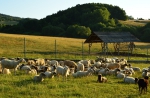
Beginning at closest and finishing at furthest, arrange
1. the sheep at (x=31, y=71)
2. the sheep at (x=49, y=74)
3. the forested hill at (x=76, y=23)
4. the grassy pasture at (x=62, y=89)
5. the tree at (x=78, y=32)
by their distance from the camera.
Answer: the grassy pasture at (x=62, y=89)
the sheep at (x=49, y=74)
the sheep at (x=31, y=71)
the tree at (x=78, y=32)
the forested hill at (x=76, y=23)

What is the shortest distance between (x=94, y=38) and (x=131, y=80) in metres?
22.8

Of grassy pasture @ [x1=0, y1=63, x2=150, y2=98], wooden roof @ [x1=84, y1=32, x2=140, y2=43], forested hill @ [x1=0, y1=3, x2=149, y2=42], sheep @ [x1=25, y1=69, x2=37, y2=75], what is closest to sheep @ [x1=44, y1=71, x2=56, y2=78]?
grassy pasture @ [x1=0, y1=63, x2=150, y2=98]

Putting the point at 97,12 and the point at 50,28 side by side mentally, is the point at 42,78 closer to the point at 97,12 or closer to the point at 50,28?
the point at 50,28

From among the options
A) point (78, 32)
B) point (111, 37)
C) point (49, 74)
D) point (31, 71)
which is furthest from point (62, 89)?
point (78, 32)

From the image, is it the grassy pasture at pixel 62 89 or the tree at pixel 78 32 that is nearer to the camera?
the grassy pasture at pixel 62 89

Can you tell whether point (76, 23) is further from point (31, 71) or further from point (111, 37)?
point (31, 71)

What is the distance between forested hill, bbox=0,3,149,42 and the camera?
297 feet

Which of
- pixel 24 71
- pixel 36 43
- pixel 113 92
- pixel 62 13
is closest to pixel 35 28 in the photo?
pixel 62 13

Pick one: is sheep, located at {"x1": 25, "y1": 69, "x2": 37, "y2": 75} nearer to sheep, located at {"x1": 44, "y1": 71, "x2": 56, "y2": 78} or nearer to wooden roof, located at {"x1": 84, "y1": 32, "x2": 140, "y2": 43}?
sheep, located at {"x1": 44, "y1": 71, "x2": 56, "y2": 78}

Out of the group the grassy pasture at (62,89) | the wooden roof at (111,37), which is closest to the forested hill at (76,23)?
the wooden roof at (111,37)

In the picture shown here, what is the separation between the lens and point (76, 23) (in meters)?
111

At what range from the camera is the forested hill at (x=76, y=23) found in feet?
297

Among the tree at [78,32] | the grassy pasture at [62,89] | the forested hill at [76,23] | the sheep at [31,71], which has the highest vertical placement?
the forested hill at [76,23]

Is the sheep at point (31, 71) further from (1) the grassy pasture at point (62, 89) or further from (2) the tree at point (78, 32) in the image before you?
(2) the tree at point (78, 32)
